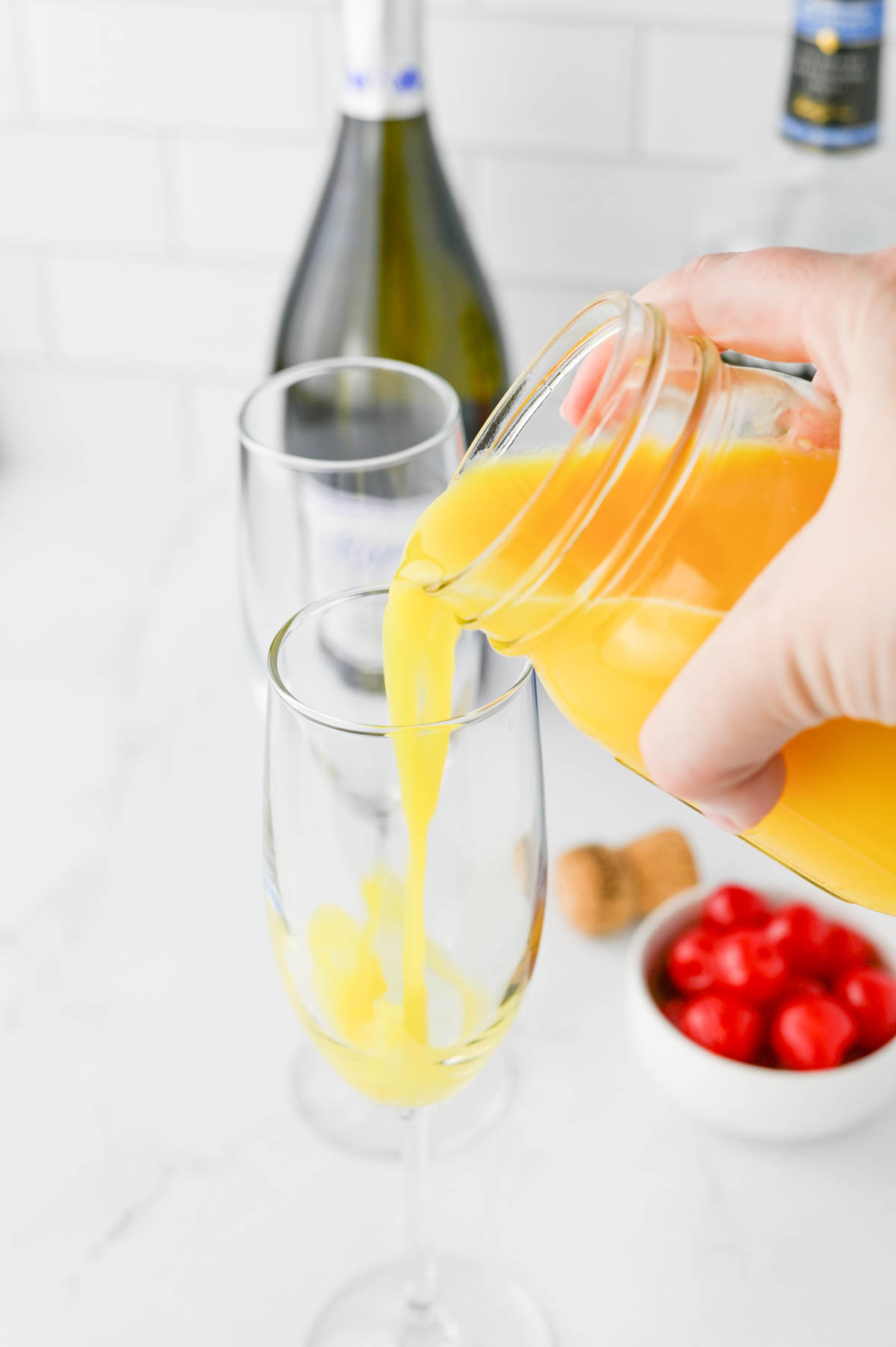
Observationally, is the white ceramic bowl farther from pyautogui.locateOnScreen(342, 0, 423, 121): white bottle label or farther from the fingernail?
pyautogui.locateOnScreen(342, 0, 423, 121): white bottle label

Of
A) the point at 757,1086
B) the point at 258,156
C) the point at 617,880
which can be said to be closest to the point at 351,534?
the point at 617,880

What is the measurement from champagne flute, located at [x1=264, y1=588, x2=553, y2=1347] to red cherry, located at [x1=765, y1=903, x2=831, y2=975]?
0.62 feet

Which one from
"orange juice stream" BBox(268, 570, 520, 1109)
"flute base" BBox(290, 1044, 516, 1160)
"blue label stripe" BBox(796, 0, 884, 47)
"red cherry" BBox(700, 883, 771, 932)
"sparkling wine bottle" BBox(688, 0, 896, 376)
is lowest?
"flute base" BBox(290, 1044, 516, 1160)

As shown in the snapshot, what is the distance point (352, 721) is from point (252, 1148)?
28cm

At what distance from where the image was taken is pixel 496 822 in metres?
0.51

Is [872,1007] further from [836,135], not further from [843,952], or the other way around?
[836,135]

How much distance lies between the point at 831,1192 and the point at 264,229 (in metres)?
0.77

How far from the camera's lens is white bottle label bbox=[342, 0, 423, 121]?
2.64ft

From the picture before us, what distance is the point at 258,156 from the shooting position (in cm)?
104

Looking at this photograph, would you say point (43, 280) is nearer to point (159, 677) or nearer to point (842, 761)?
point (159, 677)

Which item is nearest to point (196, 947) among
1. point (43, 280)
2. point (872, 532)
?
point (872, 532)

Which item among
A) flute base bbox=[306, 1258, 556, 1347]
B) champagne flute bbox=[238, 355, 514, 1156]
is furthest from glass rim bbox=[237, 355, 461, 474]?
flute base bbox=[306, 1258, 556, 1347]

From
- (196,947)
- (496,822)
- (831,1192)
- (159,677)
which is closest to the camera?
(496,822)

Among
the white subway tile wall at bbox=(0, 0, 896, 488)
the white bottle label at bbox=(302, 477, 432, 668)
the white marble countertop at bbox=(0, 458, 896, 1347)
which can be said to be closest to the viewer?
the white marble countertop at bbox=(0, 458, 896, 1347)
